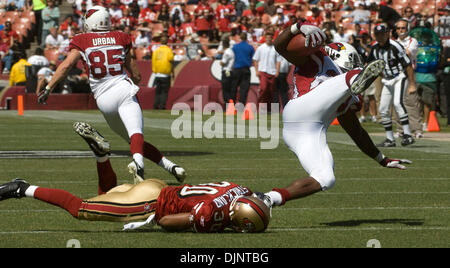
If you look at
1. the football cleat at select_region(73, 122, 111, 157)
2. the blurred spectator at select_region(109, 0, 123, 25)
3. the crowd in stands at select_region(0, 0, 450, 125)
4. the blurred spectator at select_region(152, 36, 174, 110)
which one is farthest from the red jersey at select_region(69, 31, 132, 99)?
the blurred spectator at select_region(109, 0, 123, 25)

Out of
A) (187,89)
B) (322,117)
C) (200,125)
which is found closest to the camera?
(322,117)

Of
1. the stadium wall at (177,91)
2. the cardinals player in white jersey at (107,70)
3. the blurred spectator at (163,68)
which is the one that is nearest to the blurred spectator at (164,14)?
the stadium wall at (177,91)

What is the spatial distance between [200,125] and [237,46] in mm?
5000

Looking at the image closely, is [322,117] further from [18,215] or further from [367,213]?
[18,215]

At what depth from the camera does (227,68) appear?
24.8 m

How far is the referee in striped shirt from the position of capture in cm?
1491

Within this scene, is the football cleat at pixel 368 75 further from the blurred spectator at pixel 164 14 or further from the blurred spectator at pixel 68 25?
the blurred spectator at pixel 68 25

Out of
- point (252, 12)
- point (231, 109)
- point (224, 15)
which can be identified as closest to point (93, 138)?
point (231, 109)

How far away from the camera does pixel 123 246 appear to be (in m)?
6.37

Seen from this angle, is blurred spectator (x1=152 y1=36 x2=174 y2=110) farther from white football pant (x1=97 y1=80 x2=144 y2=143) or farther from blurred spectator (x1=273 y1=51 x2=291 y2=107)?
white football pant (x1=97 y1=80 x2=144 y2=143)

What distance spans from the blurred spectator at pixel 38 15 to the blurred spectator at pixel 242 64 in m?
9.72

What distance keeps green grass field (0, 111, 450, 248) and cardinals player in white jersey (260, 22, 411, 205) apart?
0.38 m

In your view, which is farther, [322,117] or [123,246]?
[322,117]

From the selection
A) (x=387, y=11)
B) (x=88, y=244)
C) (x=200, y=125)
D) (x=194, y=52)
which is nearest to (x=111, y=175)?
(x=88, y=244)
